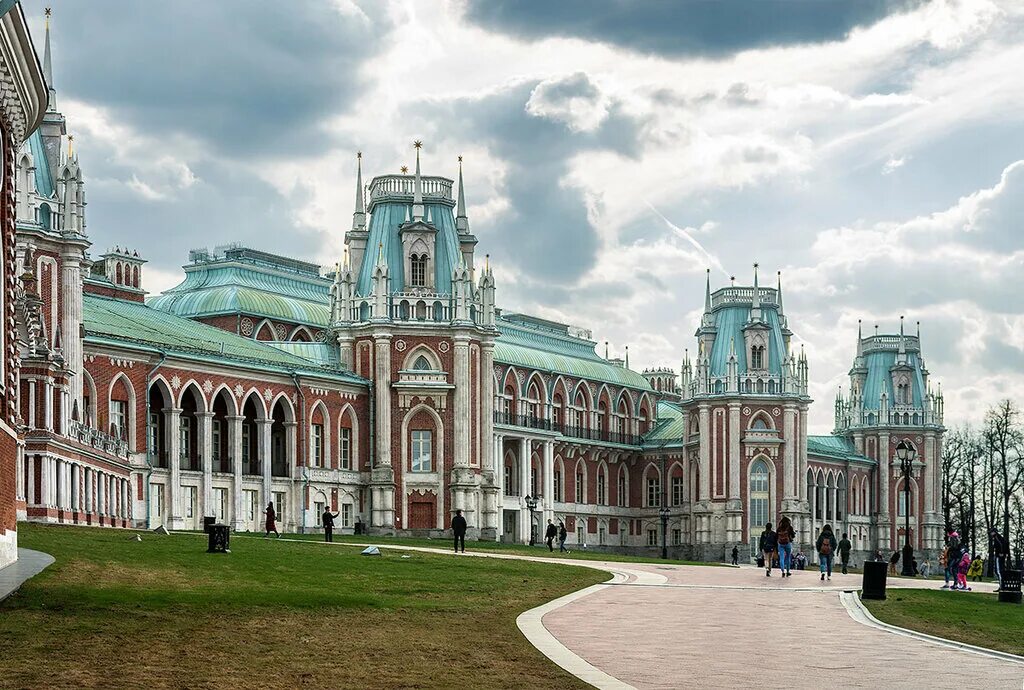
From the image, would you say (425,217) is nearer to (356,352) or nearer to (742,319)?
(356,352)

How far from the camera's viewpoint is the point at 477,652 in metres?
25.7

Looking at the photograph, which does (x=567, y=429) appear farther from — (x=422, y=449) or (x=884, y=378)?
(x=422, y=449)

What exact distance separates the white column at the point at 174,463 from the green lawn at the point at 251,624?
39.9 meters

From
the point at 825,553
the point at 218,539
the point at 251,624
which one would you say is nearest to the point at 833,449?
the point at 825,553

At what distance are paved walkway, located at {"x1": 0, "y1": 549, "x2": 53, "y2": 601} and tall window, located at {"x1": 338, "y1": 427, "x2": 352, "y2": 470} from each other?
57486mm

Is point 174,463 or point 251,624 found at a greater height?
point 251,624

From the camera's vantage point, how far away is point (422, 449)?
9538 cm

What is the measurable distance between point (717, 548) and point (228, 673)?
100739 millimetres

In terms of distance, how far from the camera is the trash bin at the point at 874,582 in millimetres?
42688

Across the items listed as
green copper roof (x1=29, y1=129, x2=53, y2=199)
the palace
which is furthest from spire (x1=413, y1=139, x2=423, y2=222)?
green copper roof (x1=29, y1=129, x2=53, y2=199)

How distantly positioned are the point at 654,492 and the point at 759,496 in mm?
14657

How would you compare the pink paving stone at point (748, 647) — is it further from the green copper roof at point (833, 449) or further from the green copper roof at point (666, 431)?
the green copper roof at point (666, 431)

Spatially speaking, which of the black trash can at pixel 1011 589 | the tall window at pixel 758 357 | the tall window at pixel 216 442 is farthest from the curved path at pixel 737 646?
the tall window at pixel 758 357

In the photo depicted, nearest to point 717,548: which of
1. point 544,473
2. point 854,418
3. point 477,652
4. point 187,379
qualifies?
point 544,473
